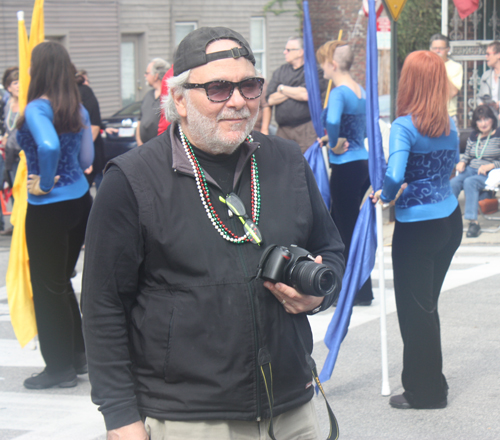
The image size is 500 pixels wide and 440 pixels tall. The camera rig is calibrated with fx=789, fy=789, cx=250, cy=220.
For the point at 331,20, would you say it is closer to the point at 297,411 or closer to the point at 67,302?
the point at 67,302

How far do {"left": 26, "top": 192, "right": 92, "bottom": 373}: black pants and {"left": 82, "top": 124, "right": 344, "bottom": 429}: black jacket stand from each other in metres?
2.69

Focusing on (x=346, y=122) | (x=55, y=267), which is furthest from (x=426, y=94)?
(x=55, y=267)

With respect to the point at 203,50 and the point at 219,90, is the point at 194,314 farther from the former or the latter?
the point at 203,50

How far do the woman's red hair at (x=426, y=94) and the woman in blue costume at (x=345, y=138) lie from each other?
1957mm

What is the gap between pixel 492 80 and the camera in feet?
36.6

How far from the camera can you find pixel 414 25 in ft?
85.8

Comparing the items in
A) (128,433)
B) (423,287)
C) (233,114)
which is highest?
(233,114)

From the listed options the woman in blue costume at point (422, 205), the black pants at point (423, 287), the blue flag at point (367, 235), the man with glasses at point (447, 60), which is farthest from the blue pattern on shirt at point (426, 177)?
the man with glasses at point (447, 60)

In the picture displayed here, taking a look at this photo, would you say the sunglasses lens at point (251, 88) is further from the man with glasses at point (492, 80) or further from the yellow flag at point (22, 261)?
the man with glasses at point (492, 80)

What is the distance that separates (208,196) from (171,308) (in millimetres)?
350

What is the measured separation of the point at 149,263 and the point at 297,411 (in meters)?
0.67

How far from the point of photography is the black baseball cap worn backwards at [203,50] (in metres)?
Result: 2.31

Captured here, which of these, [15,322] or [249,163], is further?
[15,322]

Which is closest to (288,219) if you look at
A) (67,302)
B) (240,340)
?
(240,340)
